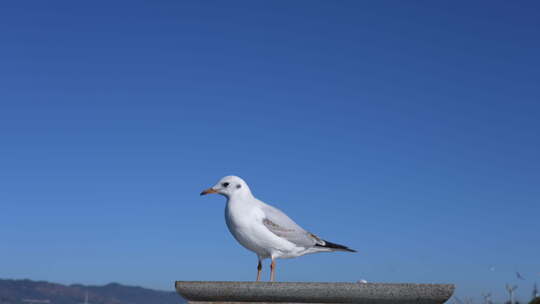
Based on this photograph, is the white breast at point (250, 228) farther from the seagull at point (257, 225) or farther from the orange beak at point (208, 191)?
the orange beak at point (208, 191)

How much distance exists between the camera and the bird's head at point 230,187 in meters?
8.82

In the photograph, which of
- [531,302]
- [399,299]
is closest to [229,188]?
[399,299]

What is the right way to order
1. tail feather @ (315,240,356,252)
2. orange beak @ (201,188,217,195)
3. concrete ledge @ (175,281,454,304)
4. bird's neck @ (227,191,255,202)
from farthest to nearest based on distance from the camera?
tail feather @ (315,240,356,252) → orange beak @ (201,188,217,195) → bird's neck @ (227,191,255,202) → concrete ledge @ (175,281,454,304)

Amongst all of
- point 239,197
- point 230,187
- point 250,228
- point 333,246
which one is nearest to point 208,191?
point 230,187

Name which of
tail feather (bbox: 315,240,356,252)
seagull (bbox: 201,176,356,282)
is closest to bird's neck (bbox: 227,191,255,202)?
seagull (bbox: 201,176,356,282)

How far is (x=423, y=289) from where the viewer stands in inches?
292

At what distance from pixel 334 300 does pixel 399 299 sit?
0.84 m

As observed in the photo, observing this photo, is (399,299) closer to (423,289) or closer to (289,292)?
(423,289)

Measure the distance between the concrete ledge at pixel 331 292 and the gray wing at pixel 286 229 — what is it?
53.8 inches

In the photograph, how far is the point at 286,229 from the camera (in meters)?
8.95

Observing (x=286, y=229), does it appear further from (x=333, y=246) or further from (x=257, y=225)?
(x=333, y=246)

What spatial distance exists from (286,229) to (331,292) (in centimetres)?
174

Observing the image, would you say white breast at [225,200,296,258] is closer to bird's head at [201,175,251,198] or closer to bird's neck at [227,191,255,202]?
bird's neck at [227,191,255,202]

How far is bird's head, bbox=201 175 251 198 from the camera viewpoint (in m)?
8.82
